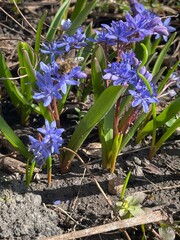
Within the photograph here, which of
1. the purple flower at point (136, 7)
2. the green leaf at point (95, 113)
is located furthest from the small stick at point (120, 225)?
the purple flower at point (136, 7)

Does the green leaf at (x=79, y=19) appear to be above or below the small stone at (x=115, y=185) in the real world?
above

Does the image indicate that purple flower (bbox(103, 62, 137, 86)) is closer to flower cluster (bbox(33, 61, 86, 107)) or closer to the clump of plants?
the clump of plants

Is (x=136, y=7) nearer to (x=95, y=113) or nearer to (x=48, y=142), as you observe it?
(x=95, y=113)

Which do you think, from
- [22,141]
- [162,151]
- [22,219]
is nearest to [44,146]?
[22,219]

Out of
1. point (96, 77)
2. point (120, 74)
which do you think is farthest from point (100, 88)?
point (120, 74)

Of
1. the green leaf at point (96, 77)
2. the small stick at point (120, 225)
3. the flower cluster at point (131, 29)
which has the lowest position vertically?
the small stick at point (120, 225)

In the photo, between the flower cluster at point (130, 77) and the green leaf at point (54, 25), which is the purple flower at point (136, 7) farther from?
the green leaf at point (54, 25)

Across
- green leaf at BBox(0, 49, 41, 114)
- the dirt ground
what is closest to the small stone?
the dirt ground
